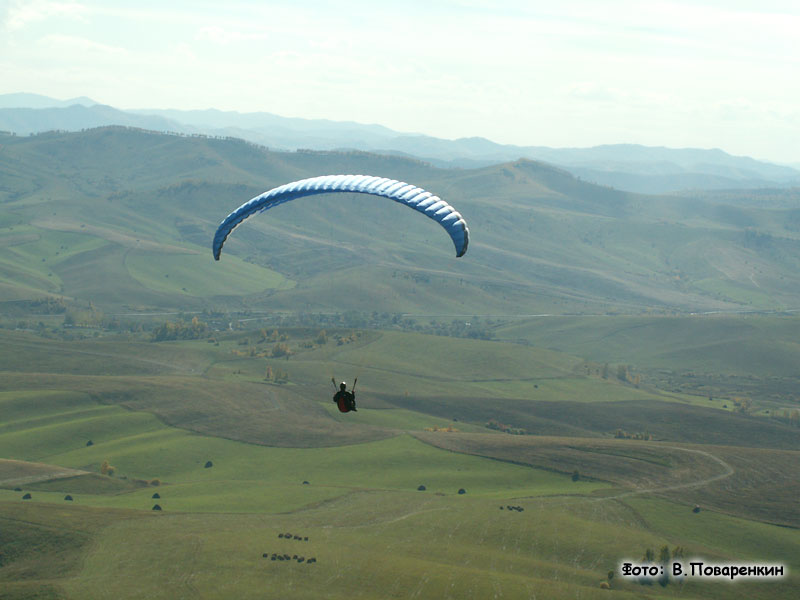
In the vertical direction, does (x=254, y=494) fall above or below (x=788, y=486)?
below

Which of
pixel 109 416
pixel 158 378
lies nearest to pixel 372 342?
pixel 158 378

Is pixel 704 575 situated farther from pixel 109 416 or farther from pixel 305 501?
pixel 109 416

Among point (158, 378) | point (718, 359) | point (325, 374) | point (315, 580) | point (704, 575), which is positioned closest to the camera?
point (315, 580)

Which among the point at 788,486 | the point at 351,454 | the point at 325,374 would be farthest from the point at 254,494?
the point at 325,374

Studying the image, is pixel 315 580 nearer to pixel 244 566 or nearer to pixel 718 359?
pixel 244 566

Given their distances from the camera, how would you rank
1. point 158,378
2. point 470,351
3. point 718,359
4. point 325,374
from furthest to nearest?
point 718,359 → point 470,351 → point 325,374 → point 158,378

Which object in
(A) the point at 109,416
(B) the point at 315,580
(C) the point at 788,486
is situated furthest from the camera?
(A) the point at 109,416

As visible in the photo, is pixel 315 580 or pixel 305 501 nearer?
pixel 315 580
